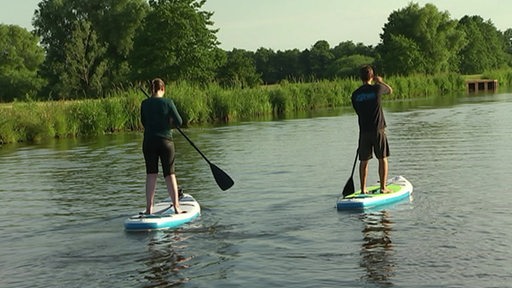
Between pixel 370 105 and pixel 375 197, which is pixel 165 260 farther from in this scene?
pixel 370 105

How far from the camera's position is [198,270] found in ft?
27.5

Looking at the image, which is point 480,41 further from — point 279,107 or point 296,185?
point 296,185

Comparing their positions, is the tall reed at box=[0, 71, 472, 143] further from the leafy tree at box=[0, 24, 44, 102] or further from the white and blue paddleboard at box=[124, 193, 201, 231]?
the leafy tree at box=[0, 24, 44, 102]

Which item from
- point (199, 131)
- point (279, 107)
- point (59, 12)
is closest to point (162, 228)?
point (199, 131)

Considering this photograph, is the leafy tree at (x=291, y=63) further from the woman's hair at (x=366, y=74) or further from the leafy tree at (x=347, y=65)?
the woman's hair at (x=366, y=74)

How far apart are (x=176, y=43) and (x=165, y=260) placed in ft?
170

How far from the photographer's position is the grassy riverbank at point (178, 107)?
102 feet

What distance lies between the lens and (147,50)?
2367 inches

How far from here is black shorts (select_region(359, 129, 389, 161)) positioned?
38.7 feet

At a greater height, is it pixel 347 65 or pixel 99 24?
pixel 99 24

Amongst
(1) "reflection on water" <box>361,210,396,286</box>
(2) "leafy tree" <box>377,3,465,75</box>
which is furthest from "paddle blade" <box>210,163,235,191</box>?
(2) "leafy tree" <box>377,3,465,75</box>

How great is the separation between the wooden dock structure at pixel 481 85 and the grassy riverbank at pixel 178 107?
77.9 ft

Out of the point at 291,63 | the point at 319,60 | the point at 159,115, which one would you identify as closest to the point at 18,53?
the point at 291,63

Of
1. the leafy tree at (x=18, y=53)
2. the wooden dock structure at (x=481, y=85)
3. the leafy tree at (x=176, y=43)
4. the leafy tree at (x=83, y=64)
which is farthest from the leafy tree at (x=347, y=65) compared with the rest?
the leafy tree at (x=176, y=43)
